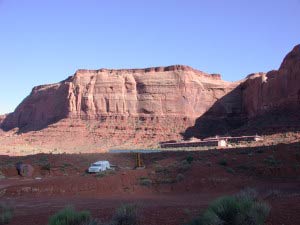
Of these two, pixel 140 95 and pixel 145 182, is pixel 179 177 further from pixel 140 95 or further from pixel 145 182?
pixel 140 95

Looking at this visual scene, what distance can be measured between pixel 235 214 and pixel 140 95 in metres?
80.6

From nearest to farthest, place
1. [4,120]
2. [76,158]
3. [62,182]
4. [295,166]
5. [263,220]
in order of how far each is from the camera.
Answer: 1. [263,220]
2. [62,182]
3. [295,166]
4. [76,158]
5. [4,120]

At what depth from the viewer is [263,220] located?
23.1 feet

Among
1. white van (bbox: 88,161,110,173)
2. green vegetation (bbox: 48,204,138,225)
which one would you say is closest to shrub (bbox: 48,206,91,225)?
green vegetation (bbox: 48,204,138,225)

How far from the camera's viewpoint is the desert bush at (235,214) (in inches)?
266

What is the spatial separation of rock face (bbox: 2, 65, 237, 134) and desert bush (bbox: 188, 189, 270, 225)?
7404 centimetres

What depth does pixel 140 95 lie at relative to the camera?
3440 inches

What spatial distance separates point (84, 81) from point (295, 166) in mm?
74321

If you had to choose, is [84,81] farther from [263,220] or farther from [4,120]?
[263,220]

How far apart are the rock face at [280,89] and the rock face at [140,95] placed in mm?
13570

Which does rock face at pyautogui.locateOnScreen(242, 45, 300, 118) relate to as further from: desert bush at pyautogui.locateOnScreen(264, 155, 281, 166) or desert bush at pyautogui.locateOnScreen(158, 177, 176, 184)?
desert bush at pyautogui.locateOnScreen(158, 177, 176, 184)

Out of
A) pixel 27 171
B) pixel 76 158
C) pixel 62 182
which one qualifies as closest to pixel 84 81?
pixel 76 158

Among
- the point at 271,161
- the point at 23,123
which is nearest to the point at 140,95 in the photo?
the point at 23,123

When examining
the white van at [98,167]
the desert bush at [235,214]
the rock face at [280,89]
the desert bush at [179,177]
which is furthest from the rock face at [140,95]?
the desert bush at [235,214]
